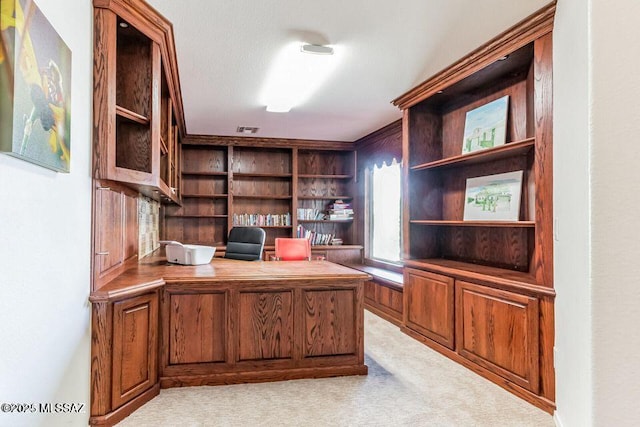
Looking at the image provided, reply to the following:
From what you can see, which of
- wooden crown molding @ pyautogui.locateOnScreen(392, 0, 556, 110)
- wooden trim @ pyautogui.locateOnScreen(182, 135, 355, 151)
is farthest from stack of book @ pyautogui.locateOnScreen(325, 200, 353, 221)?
wooden crown molding @ pyautogui.locateOnScreen(392, 0, 556, 110)

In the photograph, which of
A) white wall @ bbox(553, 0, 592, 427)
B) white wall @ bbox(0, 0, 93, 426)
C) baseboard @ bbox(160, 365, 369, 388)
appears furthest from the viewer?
baseboard @ bbox(160, 365, 369, 388)

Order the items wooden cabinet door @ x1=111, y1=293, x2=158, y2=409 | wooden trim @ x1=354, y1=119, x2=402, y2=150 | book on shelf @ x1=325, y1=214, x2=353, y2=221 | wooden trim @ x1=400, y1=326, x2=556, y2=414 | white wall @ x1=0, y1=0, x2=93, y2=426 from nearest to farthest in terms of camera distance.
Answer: white wall @ x1=0, y1=0, x2=93, y2=426 → wooden cabinet door @ x1=111, y1=293, x2=158, y2=409 → wooden trim @ x1=400, y1=326, x2=556, y2=414 → wooden trim @ x1=354, y1=119, x2=402, y2=150 → book on shelf @ x1=325, y1=214, x2=353, y2=221

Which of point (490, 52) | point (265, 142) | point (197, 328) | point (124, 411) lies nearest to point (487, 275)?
point (490, 52)

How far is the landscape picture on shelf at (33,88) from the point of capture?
1182mm

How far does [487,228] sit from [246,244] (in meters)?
2.38

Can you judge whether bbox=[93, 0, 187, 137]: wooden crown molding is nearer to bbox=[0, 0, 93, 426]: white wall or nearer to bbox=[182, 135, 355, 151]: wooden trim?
bbox=[0, 0, 93, 426]: white wall

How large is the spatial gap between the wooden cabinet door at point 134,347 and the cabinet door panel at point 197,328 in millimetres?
136

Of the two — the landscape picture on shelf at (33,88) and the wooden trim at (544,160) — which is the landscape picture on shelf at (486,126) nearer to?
the wooden trim at (544,160)

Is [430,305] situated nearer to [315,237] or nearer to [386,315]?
[386,315]

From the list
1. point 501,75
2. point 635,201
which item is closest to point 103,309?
point 635,201

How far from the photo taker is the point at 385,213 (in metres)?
5.72

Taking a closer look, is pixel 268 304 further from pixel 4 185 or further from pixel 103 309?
pixel 4 185

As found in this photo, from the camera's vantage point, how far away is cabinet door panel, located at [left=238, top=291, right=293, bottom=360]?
281 cm

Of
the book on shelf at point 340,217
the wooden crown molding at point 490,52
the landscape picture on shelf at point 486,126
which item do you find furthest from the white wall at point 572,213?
the book on shelf at point 340,217
